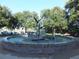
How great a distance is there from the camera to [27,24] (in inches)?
1681

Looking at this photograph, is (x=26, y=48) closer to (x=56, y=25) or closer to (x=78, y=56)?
(x=78, y=56)

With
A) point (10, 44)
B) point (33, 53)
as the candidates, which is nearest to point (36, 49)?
point (33, 53)

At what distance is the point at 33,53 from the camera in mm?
9781

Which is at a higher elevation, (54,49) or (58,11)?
(58,11)

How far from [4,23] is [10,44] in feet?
81.5

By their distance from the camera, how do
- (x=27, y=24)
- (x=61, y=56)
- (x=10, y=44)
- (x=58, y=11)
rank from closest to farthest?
1. (x=61, y=56)
2. (x=10, y=44)
3. (x=58, y=11)
4. (x=27, y=24)

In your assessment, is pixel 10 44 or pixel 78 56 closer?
pixel 78 56

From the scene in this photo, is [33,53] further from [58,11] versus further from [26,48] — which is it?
[58,11]

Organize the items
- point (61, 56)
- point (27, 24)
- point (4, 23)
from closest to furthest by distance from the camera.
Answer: point (61, 56), point (4, 23), point (27, 24)

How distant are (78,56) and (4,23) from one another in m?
26.7

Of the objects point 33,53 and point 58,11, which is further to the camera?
point 58,11

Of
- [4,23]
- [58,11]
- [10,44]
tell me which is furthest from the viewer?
[58,11]

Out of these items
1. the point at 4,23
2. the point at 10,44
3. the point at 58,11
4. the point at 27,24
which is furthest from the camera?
the point at 27,24

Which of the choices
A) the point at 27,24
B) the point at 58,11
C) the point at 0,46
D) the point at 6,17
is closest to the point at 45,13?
the point at 58,11
